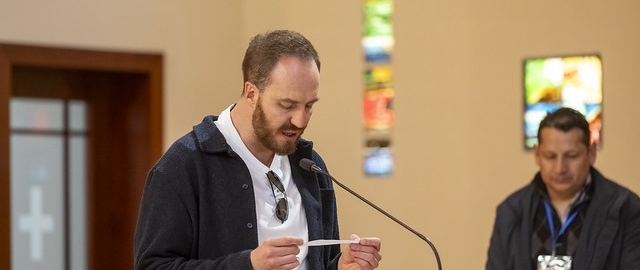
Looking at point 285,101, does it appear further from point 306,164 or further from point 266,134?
point 306,164

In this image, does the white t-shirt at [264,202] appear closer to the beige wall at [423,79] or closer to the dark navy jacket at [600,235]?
the dark navy jacket at [600,235]

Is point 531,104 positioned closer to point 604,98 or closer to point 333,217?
point 604,98

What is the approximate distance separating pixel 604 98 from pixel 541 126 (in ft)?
5.68

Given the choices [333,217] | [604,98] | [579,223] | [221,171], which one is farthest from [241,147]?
[604,98]

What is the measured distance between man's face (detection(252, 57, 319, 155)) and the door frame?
3.41m

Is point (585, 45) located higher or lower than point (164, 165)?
higher

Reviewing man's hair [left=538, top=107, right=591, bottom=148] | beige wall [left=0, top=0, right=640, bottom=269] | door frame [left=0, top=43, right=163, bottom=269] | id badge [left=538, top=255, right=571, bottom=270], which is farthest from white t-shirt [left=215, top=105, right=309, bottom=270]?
door frame [left=0, top=43, right=163, bottom=269]

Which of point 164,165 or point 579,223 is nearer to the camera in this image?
point 164,165

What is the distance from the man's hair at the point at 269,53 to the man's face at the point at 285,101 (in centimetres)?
2

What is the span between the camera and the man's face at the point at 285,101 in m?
2.51

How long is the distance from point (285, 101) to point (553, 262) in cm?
141

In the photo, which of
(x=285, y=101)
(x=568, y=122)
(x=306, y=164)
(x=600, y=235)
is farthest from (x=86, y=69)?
(x=285, y=101)

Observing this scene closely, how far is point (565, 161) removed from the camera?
3578mm

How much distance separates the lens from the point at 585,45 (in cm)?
532
